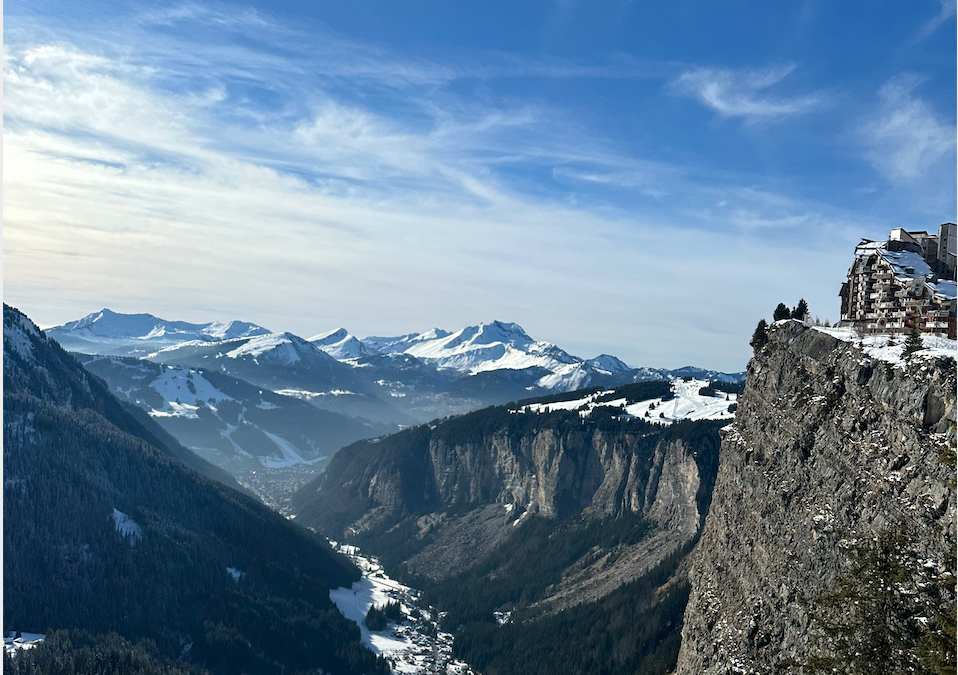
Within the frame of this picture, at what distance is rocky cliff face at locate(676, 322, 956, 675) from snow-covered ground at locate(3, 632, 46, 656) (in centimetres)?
14225

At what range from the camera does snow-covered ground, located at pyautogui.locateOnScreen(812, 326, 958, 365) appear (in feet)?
200

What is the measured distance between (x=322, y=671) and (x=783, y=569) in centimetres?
15489

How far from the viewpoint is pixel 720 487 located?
319 feet

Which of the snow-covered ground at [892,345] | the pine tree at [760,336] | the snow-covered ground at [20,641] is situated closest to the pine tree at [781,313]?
the pine tree at [760,336]

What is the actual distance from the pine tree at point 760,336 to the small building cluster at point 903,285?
12.1 metres

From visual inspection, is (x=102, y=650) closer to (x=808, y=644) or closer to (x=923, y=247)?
(x=808, y=644)

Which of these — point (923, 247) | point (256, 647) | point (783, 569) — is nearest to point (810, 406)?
point (783, 569)

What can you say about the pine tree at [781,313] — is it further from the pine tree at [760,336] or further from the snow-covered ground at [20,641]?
the snow-covered ground at [20,641]

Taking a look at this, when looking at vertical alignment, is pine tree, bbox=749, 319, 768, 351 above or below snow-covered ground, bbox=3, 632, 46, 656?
above

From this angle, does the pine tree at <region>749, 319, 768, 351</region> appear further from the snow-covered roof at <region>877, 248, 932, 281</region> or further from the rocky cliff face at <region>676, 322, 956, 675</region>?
the snow-covered roof at <region>877, 248, 932, 281</region>

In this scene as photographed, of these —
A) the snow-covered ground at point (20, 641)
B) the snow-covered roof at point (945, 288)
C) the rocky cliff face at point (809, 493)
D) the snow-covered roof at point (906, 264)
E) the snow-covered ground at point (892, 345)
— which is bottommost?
the snow-covered ground at point (20, 641)

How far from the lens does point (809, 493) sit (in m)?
73.9

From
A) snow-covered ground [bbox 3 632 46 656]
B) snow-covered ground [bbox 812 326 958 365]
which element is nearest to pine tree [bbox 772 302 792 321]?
snow-covered ground [bbox 812 326 958 365]

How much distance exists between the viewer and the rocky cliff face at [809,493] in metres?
57.9
